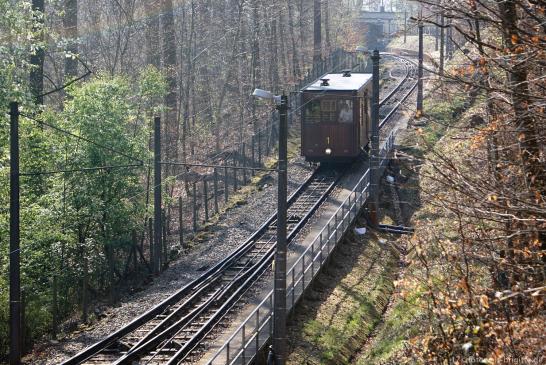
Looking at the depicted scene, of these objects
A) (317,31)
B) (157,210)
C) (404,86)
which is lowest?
(157,210)

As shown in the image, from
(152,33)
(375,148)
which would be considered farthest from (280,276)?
(152,33)

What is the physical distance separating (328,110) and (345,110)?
0.65 meters

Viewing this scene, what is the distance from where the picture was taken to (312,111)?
34.9 metres

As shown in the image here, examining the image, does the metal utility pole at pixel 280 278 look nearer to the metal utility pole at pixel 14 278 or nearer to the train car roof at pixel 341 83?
the metal utility pole at pixel 14 278

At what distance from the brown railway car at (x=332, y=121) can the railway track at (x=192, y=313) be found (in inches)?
154

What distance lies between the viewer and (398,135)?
41906 mm

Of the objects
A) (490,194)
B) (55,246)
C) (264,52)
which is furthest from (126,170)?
(264,52)

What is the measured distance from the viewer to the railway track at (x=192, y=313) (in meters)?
20.2

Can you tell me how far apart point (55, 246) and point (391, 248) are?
35.5 feet

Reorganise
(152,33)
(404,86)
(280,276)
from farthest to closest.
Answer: (404,86), (152,33), (280,276)

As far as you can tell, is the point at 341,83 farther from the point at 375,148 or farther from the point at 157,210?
the point at 157,210

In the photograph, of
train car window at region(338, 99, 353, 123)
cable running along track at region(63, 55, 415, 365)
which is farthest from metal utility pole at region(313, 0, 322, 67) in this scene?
cable running along track at region(63, 55, 415, 365)

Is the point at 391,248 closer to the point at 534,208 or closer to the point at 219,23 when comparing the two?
the point at 534,208

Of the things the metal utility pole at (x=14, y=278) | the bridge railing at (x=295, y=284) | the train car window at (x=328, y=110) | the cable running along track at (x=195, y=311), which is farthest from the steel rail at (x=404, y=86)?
the metal utility pole at (x=14, y=278)
